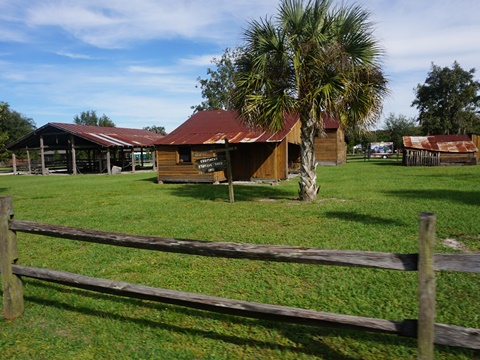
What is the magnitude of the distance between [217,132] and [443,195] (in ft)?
40.4

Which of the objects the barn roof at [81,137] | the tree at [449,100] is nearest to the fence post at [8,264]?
the barn roof at [81,137]

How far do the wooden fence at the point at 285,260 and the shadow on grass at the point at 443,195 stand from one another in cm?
948

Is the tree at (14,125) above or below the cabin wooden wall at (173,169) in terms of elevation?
above

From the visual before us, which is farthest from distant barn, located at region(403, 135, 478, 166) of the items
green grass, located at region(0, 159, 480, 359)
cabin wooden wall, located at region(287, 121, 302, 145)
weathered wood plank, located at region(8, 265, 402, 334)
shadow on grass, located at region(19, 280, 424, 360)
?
weathered wood plank, located at region(8, 265, 402, 334)

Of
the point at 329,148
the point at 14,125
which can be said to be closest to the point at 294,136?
the point at 329,148

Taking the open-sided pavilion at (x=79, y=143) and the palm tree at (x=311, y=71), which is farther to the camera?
the open-sided pavilion at (x=79, y=143)

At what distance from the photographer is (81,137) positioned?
3188cm

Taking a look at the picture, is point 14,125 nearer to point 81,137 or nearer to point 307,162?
point 81,137

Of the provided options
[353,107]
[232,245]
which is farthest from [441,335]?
[353,107]

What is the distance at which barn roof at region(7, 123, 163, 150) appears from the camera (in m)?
32.2

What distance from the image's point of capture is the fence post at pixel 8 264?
3.88 meters

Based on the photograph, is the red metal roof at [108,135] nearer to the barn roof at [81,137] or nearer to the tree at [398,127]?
the barn roof at [81,137]

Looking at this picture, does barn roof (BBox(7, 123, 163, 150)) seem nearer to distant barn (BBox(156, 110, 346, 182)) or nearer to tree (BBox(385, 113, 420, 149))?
distant barn (BBox(156, 110, 346, 182))

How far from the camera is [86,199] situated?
47.4 ft
